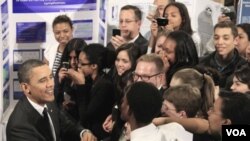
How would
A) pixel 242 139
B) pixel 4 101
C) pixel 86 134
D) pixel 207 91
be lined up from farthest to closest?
pixel 4 101, pixel 86 134, pixel 207 91, pixel 242 139

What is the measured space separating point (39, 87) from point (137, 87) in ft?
3.00

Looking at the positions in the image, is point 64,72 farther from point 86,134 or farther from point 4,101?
point 86,134

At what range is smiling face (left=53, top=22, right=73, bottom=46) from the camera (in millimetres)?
5080

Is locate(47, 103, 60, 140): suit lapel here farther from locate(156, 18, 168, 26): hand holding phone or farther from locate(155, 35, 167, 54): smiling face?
locate(156, 18, 168, 26): hand holding phone

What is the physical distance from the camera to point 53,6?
16.6 ft

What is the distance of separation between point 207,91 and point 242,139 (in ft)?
3.58

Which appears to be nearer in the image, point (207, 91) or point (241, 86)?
point (207, 91)

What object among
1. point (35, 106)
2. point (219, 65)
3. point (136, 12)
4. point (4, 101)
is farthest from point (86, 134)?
point (136, 12)

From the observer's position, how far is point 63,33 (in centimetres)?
512

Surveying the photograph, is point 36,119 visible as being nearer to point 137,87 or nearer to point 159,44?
point 137,87

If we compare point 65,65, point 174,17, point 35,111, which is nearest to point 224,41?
point 174,17

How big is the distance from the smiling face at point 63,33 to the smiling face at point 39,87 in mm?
1507

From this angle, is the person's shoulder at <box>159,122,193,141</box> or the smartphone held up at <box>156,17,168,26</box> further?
the smartphone held up at <box>156,17,168,26</box>

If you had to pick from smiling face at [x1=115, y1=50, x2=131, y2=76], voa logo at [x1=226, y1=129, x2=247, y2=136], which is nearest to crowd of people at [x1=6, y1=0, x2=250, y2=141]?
smiling face at [x1=115, y1=50, x2=131, y2=76]
